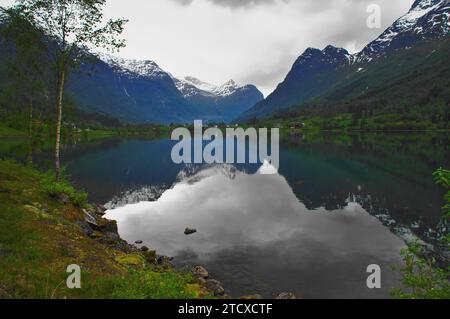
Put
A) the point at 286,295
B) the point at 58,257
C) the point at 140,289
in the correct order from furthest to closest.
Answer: the point at 286,295, the point at 58,257, the point at 140,289

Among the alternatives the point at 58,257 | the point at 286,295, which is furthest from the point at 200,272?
the point at 58,257

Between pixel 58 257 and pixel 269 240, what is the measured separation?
73.9 feet

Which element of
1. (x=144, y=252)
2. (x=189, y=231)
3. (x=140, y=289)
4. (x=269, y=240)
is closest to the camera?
(x=140, y=289)

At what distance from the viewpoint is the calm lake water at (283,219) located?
26469 mm

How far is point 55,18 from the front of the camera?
33.7 metres

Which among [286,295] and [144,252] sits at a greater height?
[144,252]

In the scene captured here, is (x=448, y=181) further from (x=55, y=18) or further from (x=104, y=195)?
(x=104, y=195)

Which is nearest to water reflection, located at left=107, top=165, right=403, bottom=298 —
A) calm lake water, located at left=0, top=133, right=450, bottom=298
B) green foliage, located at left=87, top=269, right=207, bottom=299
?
calm lake water, located at left=0, top=133, right=450, bottom=298

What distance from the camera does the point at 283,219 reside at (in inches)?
1676

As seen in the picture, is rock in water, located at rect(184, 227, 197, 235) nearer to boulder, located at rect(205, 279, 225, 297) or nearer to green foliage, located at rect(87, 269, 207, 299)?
boulder, located at rect(205, 279, 225, 297)

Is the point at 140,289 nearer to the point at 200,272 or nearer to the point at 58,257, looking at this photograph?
the point at 58,257

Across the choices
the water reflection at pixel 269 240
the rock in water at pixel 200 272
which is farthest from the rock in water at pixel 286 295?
the rock in water at pixel 200 272

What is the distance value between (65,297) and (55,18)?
31.1 meters
